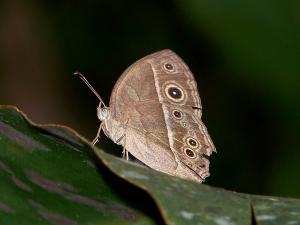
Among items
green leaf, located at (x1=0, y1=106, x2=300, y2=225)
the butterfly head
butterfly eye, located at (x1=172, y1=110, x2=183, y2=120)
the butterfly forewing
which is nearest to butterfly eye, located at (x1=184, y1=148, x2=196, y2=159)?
the butterfly forewing

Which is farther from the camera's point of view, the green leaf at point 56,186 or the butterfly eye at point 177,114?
the butterfly eye at point 177,114

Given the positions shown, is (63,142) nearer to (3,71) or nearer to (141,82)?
(141,82)

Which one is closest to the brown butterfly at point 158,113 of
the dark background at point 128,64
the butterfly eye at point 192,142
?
the butterfly eye at point 192,142

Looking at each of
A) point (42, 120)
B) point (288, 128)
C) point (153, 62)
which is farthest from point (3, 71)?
point (153, 62)

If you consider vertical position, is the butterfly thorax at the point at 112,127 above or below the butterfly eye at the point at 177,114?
below

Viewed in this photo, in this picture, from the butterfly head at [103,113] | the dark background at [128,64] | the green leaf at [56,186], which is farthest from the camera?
the dark background at [128,64]

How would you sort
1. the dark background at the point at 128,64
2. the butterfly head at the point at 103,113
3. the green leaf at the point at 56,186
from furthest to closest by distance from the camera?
the dark background at the point at 128,64 → the butterfly head at the point at 103,113 → the green leaf at the point at 56,186

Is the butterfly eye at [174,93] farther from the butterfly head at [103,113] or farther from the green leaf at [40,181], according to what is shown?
the green leaf at [40,181]

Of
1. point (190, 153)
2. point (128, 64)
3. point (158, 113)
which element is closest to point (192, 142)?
point (190, 153)

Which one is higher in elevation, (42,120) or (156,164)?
(156,164)
